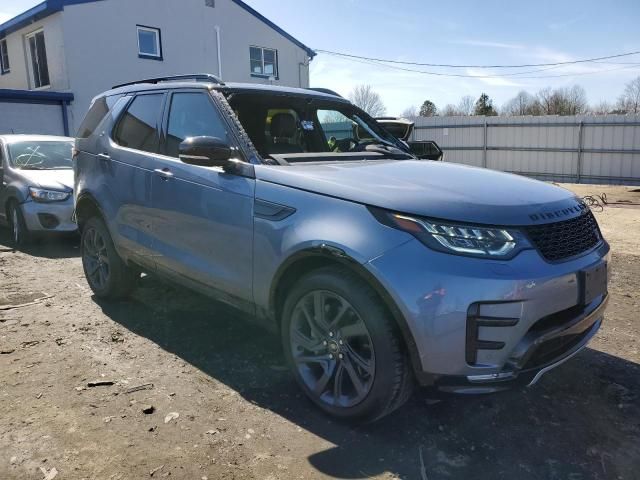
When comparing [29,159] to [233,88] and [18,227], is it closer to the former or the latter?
[18,227]

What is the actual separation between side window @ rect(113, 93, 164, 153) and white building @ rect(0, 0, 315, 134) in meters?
11.8

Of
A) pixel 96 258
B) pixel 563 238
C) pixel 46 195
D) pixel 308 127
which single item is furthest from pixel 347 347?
pixel 46 195

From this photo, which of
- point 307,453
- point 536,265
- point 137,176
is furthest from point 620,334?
point 137,176

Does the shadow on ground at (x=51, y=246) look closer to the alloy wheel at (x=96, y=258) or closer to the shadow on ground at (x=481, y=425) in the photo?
the alloy wheel at (x=96, y=258)

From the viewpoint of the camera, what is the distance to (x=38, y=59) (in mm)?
17125

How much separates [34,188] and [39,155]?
1.01m

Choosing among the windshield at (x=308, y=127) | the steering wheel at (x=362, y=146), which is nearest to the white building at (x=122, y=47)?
the windshield at (x=308, y=127)

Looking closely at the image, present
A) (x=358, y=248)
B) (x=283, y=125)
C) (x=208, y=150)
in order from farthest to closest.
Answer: (x=283, y=125) < (x=208, y=150) < (x=358, y=248)

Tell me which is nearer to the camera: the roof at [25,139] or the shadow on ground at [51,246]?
the shadow on ground at [51,246]

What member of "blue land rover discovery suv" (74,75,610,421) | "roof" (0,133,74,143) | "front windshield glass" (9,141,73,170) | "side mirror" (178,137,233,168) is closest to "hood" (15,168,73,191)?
"front windshield glass" (9,141,73,170)

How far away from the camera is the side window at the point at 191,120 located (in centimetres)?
351

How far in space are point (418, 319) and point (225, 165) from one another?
157 cm

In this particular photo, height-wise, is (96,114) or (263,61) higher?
(263,61)

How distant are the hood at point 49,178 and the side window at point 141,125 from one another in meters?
3.38
